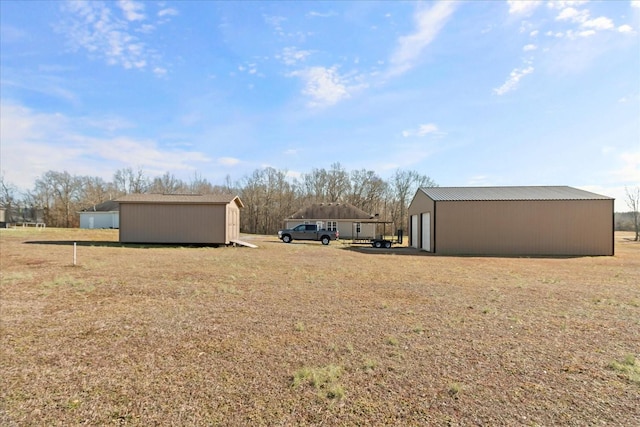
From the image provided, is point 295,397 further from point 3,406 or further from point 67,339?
point 67,339

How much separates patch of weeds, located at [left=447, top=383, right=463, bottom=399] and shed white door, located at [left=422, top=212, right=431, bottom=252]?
58.3ft

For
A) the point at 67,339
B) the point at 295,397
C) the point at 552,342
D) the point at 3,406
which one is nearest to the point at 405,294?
the point at 552,342

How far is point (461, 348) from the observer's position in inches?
179

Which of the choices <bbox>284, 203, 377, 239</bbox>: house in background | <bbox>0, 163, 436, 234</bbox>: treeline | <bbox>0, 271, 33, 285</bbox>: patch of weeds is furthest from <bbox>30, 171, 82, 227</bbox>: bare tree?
<bbox>0, 271, 33, 285</bbox>: patch of weeds

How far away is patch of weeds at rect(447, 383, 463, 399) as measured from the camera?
3.32 metres

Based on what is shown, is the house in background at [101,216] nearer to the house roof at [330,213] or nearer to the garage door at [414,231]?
the house roof at [330,213]

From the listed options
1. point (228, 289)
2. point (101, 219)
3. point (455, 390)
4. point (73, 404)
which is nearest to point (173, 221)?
point (228, 289)

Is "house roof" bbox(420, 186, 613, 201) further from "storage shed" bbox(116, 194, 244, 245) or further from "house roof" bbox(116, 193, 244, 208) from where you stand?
"storage shed" bbox(116, 194, 244, 245)

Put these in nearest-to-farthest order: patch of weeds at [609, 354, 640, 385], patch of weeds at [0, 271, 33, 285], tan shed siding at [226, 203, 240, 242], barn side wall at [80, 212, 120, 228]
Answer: patch of weeds at [609, 354, 640, 385]
patch of weeds at [0, 271, 33, 285]
tan shed siding at [226, 203, 240, 242]
barn side wall at [80, 212, 120, 228]

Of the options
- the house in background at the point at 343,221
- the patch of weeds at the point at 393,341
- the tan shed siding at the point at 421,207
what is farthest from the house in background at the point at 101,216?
the patch of weeds at the point at 393,341

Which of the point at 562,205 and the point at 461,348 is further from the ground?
the point at 562,205

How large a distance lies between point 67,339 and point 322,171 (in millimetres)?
50481

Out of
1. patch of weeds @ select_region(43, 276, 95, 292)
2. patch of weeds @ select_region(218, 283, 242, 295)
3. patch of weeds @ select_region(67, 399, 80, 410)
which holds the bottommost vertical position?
patch of weeds @ select_region(67, 399, 80, 410)

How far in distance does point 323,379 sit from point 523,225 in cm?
1956
